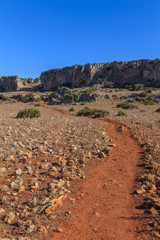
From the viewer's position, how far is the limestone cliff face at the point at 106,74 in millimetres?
47062

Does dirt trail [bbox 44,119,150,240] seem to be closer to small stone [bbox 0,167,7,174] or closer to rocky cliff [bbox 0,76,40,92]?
small stone [bbox 0,167,7,174]

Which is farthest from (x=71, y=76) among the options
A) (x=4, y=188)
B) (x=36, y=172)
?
(x=4, y=188)

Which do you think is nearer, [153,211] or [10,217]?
[10,217]

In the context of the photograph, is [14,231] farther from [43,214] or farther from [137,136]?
[137,136]

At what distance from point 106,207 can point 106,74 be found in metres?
53.3

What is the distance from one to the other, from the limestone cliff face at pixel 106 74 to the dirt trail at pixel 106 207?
150 feet

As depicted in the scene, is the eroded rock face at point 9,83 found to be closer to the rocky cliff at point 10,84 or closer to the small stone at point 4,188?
the rocky cliff at point 10,84

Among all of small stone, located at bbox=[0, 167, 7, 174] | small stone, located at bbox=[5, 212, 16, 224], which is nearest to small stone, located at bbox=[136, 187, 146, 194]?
small stone, located at bbox=[5, 212, 16, 224]

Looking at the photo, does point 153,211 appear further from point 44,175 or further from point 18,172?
point 18,172

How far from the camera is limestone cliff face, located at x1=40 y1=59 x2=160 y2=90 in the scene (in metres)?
47.1

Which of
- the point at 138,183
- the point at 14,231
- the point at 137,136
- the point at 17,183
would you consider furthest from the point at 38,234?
the point at 137,136

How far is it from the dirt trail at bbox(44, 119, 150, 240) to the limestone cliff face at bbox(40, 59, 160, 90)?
4586 cm

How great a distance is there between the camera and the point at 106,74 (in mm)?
53531

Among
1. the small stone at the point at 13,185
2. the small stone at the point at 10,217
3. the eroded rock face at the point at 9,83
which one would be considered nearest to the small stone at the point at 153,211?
the small stone at the point at 10,217
